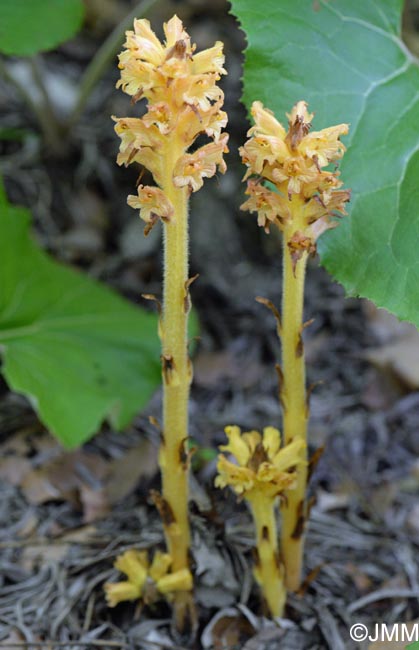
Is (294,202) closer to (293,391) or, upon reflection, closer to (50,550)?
(293,391)

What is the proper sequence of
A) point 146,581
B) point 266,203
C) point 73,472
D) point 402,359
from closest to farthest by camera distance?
point 266,203 → point 146,581 → point 73,472 → point 402,359

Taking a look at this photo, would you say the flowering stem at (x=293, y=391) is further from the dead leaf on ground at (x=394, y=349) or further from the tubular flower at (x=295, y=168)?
the dead leaf on ground at (x=394, y=349)

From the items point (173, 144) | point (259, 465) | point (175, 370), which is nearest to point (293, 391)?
point (259, 465)

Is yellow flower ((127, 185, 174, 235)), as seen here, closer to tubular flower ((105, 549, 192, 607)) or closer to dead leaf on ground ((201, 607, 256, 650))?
tubular flower ((105, 549, 192, 607))

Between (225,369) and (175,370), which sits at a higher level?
(225,369)

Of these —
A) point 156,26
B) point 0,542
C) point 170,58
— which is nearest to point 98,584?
point 0,542

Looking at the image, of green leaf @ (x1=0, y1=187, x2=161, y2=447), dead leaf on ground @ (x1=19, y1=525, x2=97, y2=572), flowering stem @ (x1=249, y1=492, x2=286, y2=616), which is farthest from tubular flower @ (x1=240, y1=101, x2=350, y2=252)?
dead leaf on ground @ (x1=19, y1=525, x2=97, y2=572)
